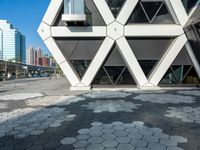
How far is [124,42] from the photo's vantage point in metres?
15.7

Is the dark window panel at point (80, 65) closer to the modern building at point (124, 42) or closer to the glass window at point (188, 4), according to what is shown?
the modern building at point (124, 42)

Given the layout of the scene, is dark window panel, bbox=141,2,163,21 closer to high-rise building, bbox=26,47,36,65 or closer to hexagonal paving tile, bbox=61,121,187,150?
hexagonal paving tile, bbox=61,121,187,150

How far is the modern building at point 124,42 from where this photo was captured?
1553cm

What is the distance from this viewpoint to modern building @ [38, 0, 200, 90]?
15531 millimetres

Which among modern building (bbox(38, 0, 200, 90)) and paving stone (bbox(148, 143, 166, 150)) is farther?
modern building (bbox(38, 0, 200, 90))

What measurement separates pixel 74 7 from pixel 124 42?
185 inches

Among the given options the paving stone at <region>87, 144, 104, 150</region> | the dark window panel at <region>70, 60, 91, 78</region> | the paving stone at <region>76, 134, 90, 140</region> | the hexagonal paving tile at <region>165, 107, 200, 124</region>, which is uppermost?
the dark window panel at <region>70, 60, 91, 78</region>

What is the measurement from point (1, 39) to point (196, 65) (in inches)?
4368

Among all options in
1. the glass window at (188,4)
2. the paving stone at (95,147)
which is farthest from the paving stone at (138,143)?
the glass window at (188,4)

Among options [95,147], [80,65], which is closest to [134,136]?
[95,147]

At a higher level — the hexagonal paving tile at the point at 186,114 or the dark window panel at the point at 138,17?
the dark window panel at the point at 138,17

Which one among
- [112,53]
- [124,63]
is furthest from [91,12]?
[124,63]

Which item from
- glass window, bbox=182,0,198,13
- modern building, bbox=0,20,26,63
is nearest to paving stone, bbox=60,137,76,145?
glass window, bbox=182,0,198,13

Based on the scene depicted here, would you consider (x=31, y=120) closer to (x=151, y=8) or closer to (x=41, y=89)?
(x=41, y=89)
